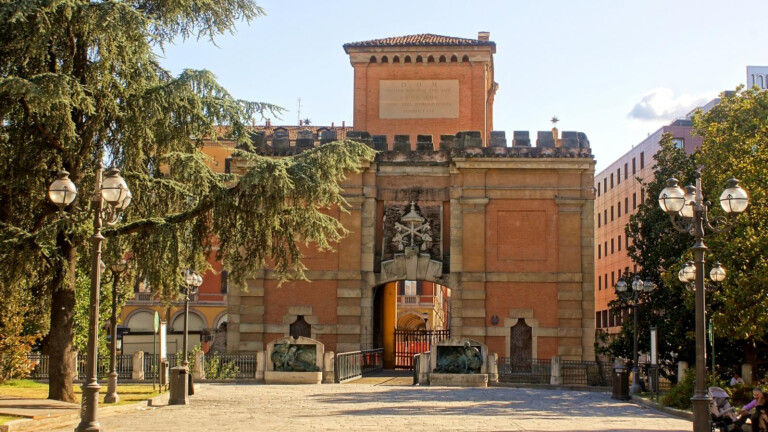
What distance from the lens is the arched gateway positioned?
121 ft

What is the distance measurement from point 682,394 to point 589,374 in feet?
37.0

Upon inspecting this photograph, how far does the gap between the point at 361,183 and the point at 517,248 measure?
6.36m

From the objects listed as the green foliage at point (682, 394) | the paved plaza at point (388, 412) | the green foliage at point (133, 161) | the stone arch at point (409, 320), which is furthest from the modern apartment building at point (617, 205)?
the green foliage at point (133, 161)

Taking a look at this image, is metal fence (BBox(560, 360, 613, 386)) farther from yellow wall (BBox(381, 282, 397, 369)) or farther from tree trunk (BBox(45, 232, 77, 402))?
tree trunk (BBox(45, 232, 77, 402))

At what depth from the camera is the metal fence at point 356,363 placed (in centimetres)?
3251

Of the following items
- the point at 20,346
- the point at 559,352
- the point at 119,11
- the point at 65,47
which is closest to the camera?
the point at 119,11

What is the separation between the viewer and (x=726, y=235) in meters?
29.2

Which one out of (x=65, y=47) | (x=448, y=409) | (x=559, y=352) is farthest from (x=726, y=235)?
(x=65, y=47)

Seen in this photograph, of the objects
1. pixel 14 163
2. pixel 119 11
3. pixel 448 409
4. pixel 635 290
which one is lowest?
pixel 448 409

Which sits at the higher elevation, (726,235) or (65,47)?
(65,47)

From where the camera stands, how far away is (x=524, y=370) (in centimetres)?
3559

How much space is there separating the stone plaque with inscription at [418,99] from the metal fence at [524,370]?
11.6 meters

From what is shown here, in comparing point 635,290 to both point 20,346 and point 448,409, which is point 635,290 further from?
point 20,346

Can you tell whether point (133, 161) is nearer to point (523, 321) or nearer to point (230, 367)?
point (230, 367)
